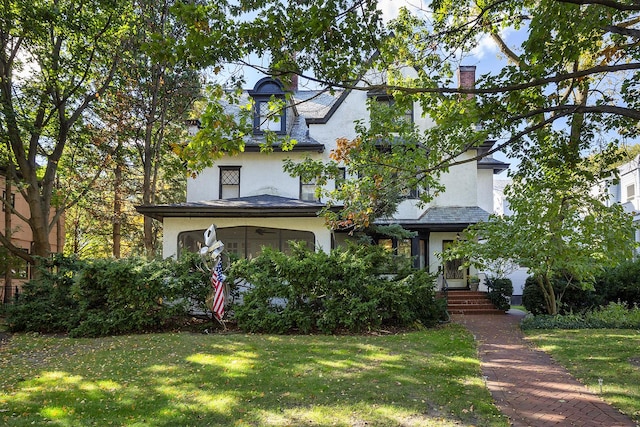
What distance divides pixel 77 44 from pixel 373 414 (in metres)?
14.2

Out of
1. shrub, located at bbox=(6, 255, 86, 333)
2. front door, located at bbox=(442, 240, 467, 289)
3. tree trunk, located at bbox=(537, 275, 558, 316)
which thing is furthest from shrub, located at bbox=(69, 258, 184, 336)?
front door, located at bbox=(442, 240, 467, 289)

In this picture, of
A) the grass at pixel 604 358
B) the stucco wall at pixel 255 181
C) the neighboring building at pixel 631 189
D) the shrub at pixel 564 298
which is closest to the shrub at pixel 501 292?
the shrub at pixel 564 298

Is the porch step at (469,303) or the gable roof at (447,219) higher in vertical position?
the gable roof at (447,219)

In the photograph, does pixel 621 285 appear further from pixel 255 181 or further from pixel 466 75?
pixel 255 181

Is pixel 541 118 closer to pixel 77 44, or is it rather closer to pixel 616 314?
pixel 616 314

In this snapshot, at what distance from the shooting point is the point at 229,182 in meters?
17.3

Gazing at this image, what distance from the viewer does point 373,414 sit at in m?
4.78

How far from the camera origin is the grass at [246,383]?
4727 millimetres

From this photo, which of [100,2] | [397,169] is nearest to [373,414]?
[397,169]

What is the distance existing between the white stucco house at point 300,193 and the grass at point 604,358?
6114 millimetres

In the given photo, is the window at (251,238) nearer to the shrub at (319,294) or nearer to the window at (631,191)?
the shrub at (319,294)

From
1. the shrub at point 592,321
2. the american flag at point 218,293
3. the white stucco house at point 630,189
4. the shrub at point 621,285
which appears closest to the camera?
the american flag at point 218,293

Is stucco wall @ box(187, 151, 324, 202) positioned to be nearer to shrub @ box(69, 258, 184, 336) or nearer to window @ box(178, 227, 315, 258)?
window @ box(178, 227, 315, 258)

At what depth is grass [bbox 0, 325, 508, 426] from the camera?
15.5 ft
